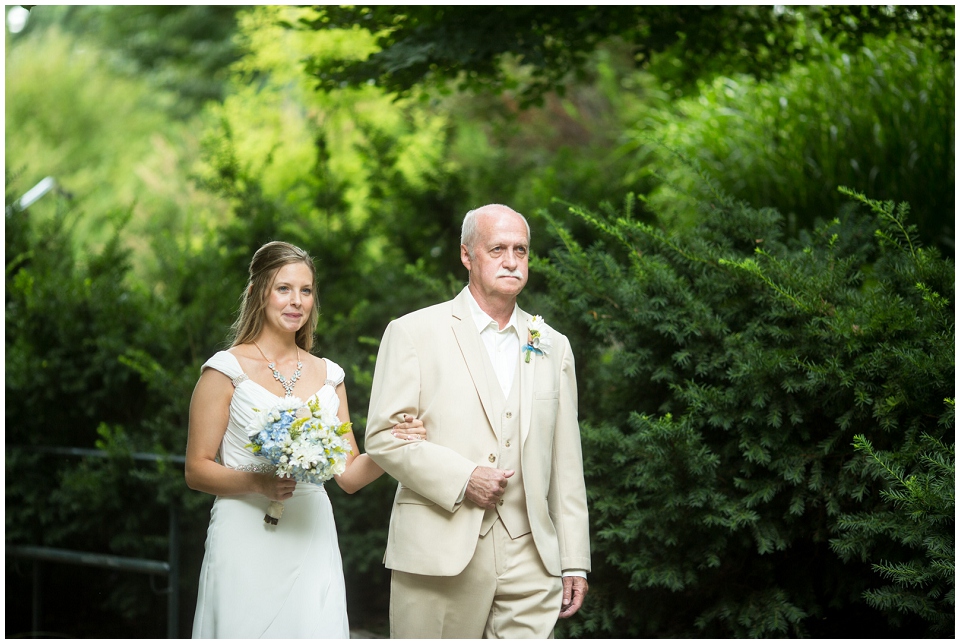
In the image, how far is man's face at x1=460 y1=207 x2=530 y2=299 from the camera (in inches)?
122

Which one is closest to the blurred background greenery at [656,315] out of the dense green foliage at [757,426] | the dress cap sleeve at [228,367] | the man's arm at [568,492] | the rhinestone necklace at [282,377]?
the dense green foliage at [757,426]

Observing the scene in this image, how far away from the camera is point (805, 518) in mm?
4500

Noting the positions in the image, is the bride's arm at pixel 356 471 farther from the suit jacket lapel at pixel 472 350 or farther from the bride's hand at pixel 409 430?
the suit jacket lapel at pixel 472 350

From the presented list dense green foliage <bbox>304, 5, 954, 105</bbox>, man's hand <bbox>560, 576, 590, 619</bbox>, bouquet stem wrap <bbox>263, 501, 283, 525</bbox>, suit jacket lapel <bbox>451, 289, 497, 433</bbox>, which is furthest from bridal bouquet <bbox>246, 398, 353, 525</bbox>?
dense green foliage <bbox>304, 5, 954, 105</bbox>

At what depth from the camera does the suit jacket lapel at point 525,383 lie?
10.1ft

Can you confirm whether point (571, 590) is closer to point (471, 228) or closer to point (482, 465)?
point (482, 465)

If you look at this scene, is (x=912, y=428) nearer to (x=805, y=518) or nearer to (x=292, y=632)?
(x=805, y=518)

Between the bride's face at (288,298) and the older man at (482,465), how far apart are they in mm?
404

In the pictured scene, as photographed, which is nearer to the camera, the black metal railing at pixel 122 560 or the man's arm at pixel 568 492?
the man's arm at pixel 568 492

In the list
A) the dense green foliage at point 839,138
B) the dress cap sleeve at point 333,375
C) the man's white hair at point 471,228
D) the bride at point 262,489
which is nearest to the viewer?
the man's white hair at point 471,228

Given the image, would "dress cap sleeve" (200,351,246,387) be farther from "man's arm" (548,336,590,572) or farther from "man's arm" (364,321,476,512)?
"man's arm" (548,336,590,572)

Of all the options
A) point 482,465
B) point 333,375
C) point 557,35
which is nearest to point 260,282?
point 333,375

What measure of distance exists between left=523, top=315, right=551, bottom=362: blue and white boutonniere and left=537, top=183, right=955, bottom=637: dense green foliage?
122 cm

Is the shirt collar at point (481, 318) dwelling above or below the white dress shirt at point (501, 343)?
above
